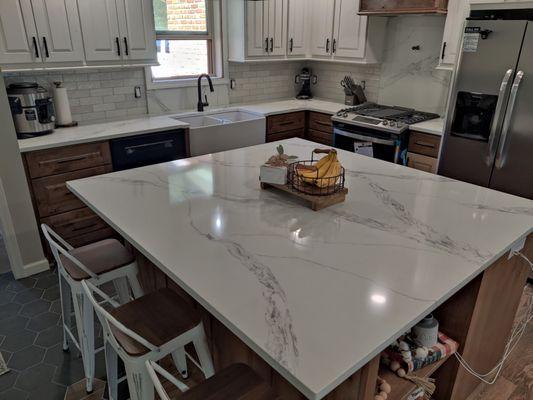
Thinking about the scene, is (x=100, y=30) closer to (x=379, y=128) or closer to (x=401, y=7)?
(x=379, y=128)

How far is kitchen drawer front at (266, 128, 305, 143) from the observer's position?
162 inches

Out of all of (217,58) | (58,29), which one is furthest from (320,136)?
(58,29)

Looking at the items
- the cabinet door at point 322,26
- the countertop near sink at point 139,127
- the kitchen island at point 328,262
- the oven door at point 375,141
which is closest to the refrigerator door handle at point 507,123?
A: the countertop near sink at point 139,127

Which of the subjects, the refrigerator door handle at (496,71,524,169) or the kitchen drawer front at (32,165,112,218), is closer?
the refrigerator door handle at (496,71,524,169)

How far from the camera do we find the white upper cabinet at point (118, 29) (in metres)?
3.02

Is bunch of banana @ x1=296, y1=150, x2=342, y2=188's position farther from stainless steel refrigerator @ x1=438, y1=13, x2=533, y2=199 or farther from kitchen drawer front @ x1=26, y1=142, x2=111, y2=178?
kitchen drawer front @ x1=26, y1=142, x2=111, y2=178

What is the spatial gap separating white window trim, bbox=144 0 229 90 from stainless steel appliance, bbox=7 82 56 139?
1.01 m

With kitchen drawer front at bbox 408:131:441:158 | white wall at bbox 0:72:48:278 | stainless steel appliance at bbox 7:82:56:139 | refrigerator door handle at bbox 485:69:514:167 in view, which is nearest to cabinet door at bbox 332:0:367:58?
kitchen drawer front at bbox 408:131:441:158

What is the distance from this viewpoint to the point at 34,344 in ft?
7.59

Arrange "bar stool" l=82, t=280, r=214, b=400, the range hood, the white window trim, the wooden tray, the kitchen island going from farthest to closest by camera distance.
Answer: the white window trim, the range hood, the wooden tray, "bar stool" l=82, t=280, r=214, b=400, the kitchen island

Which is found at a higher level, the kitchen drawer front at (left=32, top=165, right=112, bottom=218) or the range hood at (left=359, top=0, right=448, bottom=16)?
the range hood at (left=359, top=0, right=448, bottom=16)

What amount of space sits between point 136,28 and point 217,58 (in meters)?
1.11

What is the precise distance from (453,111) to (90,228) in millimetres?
2946

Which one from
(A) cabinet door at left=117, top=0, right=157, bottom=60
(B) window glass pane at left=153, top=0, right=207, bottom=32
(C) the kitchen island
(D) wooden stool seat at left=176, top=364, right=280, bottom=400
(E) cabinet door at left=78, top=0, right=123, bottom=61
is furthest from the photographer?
(B) window glass pane at left=153, top=0, right=207, bottom=32
